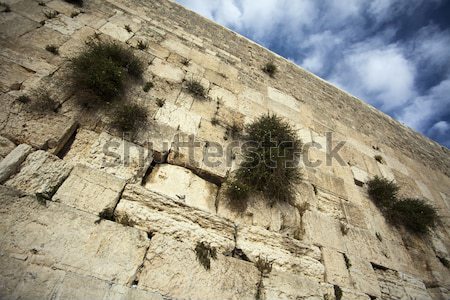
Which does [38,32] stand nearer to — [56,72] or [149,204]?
[56,72]

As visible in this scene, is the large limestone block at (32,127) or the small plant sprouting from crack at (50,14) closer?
the large limestone block at (32,127)

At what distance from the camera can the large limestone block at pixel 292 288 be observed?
2.80m

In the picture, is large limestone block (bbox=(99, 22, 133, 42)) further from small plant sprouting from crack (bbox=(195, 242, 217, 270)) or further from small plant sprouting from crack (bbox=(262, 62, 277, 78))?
small plant sprouting from crack (bbox=(195, 242, 217, 270))

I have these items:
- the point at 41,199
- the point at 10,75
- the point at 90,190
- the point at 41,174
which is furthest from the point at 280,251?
the point at 10,75

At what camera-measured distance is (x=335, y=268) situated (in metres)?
3.38

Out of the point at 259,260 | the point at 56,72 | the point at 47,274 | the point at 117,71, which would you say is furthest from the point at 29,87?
the point at 259,260

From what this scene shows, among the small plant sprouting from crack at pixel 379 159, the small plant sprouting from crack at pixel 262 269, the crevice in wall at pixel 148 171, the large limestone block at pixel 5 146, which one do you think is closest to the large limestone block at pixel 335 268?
the small plant sprouting from crack at pixel 262 269

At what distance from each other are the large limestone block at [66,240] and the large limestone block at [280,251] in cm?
125

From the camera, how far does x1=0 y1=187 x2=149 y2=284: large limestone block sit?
2.10 m

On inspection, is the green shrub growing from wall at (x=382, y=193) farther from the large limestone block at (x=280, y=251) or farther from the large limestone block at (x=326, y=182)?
the large limestone block at (x=280, y=251)

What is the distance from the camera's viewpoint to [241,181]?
3631 millimetres

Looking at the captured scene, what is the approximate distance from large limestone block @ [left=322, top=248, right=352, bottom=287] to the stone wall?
0.02m

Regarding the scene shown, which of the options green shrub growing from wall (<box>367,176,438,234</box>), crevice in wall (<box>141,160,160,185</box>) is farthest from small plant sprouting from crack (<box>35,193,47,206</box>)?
green shrub growing from wall (<box>367,176,438,234</box>)

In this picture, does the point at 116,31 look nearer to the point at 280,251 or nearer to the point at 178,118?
the point at 178,118
